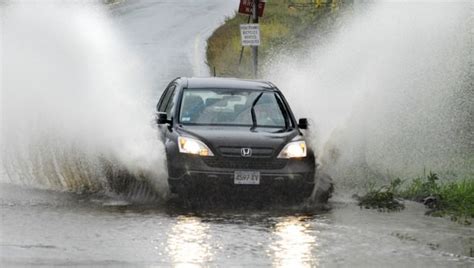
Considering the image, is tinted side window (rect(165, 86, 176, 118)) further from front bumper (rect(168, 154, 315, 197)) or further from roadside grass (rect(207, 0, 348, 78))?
roadside grass (rect(207, 0, 348, 78))

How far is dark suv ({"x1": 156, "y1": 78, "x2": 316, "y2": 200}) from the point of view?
46.0 feet

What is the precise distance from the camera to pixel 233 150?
558 inches

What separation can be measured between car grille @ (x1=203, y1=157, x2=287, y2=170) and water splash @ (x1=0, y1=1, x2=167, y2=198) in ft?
2.47

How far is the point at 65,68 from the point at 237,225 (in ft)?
23.7

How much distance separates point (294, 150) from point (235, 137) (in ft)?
2.38

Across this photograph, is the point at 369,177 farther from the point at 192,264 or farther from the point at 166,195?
the point at 192,264

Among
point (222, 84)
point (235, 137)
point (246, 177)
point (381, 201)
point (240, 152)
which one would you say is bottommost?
point (381, 201)

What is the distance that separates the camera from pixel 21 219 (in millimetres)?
12586

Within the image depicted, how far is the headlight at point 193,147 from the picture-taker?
1411cm

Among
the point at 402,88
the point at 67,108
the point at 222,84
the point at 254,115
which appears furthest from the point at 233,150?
the point at 402,88

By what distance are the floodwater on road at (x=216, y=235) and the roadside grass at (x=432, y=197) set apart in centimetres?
32

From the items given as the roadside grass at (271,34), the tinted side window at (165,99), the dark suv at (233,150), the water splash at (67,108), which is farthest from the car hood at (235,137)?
the roadside grass at (271,34)

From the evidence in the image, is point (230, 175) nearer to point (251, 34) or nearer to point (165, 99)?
point (165, 99)

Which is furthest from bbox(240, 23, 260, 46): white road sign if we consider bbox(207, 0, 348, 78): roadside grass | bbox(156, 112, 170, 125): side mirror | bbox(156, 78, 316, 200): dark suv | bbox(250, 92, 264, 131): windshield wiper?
bbox(156, 112, 170, 125): side mirror
